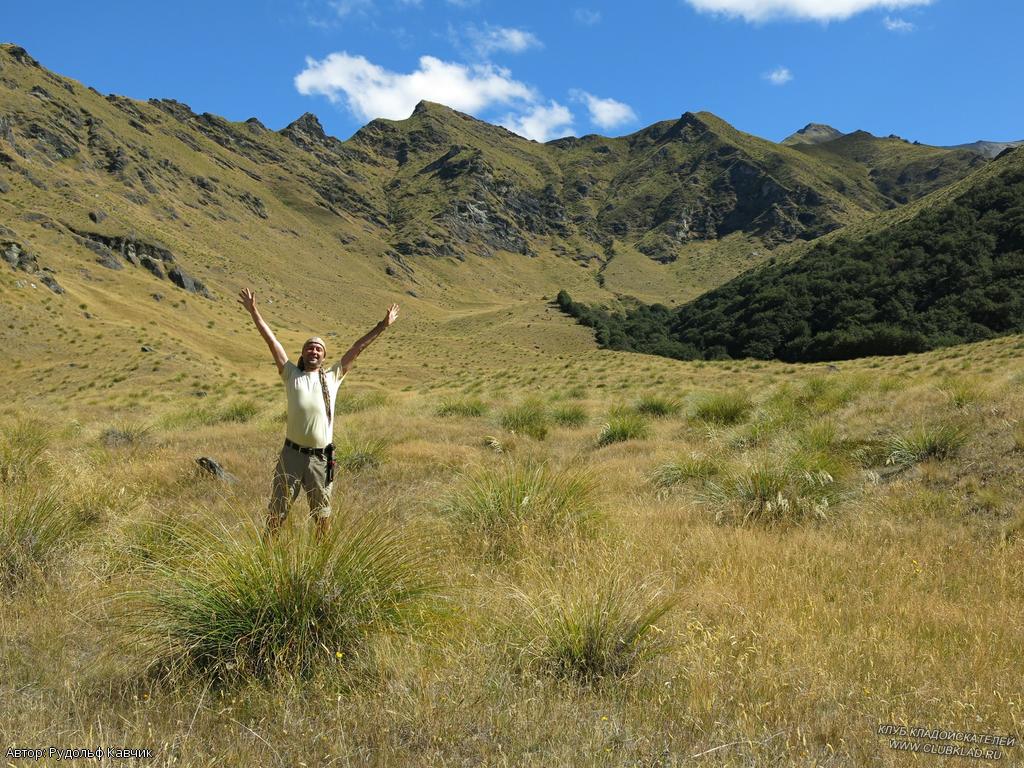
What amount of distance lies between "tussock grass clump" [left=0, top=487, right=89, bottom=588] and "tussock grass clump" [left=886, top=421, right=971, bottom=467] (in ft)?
26.7

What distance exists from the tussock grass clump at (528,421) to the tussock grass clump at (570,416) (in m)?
0.31

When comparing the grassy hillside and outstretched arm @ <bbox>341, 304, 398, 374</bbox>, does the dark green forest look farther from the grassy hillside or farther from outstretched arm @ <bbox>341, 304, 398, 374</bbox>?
outstretched arm @ <bbox>341, 304, 398, 374</bbox>

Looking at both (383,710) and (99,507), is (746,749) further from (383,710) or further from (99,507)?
(99,507)

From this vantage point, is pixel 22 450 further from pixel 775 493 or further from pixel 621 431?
pixel 775 493

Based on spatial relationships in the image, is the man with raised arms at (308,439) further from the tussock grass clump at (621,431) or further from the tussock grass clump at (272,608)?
the tussock grass clump at (621,431)

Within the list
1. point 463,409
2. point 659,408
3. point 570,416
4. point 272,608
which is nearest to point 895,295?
point 659,408

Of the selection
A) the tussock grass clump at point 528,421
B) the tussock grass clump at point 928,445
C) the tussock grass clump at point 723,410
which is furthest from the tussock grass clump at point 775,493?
the tussock grass clump at point 528,421

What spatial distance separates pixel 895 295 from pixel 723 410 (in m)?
65.9

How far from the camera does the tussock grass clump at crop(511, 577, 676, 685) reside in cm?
278

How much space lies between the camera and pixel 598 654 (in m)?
2.82

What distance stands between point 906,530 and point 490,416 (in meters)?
9.77

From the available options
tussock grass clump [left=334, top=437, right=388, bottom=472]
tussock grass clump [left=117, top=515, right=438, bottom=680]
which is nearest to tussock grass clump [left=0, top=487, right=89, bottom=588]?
tussock grass clump [left=117, top=515, right=438, bottom=680]

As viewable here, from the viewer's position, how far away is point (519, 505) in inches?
193

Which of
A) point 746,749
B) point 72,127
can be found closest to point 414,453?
point 746,749
